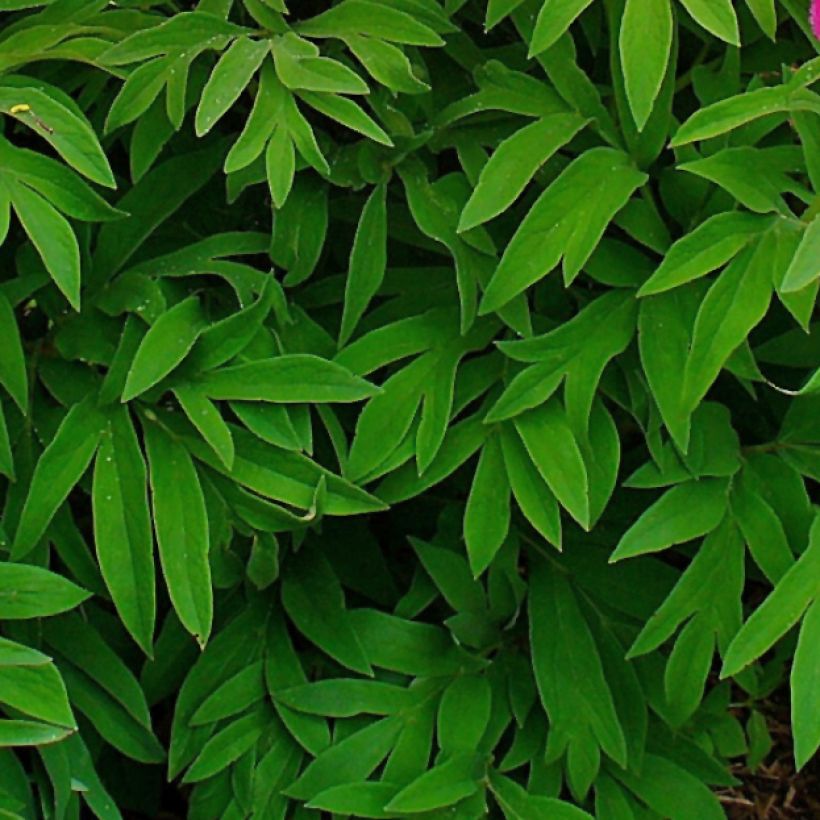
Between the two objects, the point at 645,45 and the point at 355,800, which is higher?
the point at 645,45

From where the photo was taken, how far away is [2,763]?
1267 millimetres

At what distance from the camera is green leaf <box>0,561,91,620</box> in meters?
1.11

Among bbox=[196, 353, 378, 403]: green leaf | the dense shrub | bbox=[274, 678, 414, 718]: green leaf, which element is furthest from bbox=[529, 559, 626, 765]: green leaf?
bbox=[196, 353, 378, 403]: green leaf

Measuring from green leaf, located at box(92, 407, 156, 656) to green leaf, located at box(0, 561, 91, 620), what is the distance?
2.9 inches

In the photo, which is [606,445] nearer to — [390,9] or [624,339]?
[624,339]

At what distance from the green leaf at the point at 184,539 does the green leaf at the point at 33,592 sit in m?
0.10

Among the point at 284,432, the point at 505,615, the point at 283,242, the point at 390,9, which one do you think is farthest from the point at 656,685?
the point at 390,9

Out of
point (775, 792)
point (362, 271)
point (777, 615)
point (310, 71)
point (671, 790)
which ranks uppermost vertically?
→ point (310, 71)

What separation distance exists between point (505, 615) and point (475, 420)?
265mm

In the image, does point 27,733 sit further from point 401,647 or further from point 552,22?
point 552,22

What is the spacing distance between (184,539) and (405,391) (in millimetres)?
261

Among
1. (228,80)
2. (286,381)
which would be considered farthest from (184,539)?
(228,80)

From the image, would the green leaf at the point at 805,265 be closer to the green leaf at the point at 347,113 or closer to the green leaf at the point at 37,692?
the green leaf at the point at 347,113

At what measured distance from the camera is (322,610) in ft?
4.62
